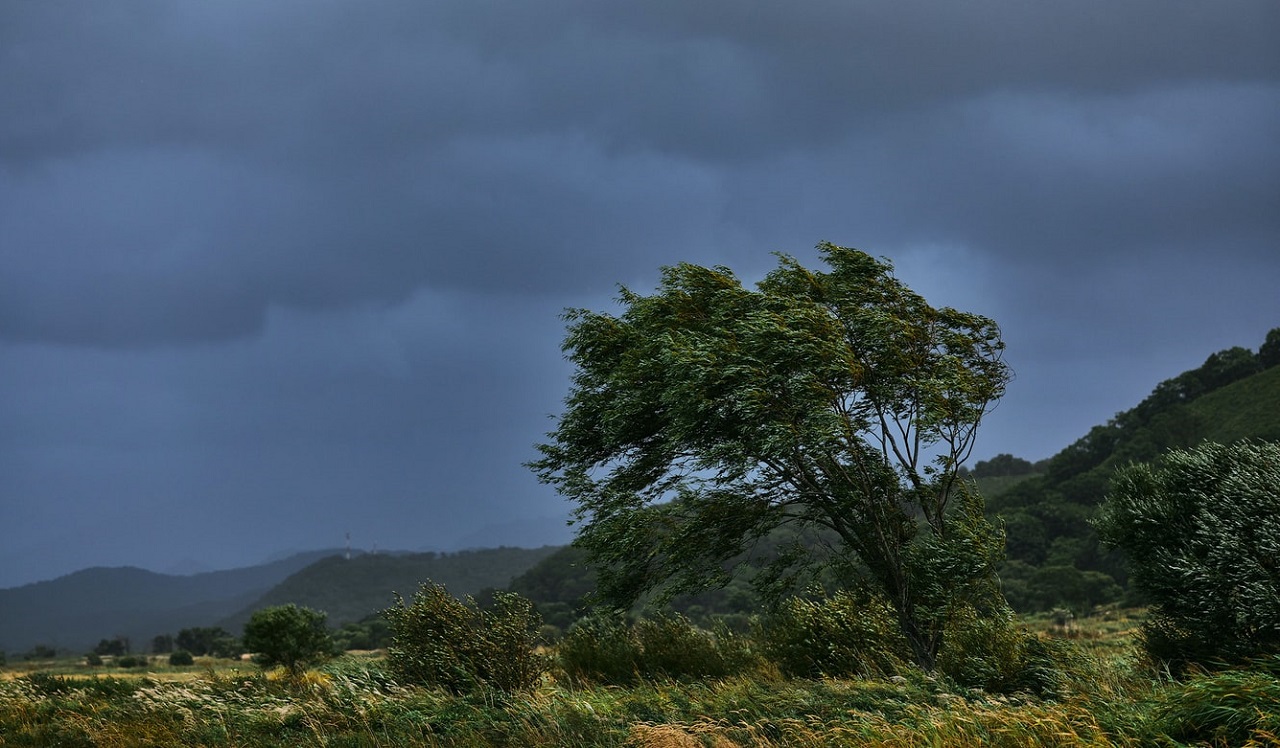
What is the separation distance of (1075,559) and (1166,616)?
7924 centimetres

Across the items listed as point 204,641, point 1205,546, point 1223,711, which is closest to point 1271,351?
point 1205,546

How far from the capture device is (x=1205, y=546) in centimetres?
1995

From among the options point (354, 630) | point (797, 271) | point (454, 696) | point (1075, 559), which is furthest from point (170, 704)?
point (1075, 559)

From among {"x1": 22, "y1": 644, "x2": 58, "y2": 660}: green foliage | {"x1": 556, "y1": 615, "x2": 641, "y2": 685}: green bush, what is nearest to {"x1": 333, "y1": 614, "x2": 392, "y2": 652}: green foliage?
{"x1": 22, "y1": 644, "x2": 58, "y2": 660}: green foliage

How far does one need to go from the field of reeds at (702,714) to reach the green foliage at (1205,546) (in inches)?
67.6

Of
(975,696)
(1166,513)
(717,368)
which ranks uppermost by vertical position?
(717,368)

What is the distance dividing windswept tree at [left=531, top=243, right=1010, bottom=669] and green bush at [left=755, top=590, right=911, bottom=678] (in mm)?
583

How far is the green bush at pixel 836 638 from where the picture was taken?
71.8 feet

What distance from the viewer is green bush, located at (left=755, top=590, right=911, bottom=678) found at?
21.9 meters

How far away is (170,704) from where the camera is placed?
782 inches

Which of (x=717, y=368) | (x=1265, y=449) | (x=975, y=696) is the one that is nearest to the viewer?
(x=975, y=696)

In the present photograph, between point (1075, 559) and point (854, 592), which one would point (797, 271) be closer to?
point (854, 592)

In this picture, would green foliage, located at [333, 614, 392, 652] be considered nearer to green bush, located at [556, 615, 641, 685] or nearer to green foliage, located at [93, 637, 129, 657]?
green foliage, located at [93, 637, 129, 657]

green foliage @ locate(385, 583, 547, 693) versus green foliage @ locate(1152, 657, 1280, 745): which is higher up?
green foliage @ locate(385, 583, 547, 693)
